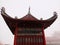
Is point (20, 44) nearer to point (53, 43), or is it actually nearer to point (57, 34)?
point (53, 43)

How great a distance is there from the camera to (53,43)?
23.2 m

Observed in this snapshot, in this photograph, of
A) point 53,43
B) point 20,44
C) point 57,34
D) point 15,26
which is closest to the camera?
point 20,44

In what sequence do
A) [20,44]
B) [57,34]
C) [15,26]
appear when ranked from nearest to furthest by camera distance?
[20,44] < [15,26] < [57,34]

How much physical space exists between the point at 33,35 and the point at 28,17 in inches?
31.2

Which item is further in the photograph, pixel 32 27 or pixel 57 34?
pixel 57 34

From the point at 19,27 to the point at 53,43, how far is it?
18067mm

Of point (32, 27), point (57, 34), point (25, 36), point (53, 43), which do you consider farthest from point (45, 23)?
point (57, 34)

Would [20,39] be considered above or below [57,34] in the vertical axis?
below

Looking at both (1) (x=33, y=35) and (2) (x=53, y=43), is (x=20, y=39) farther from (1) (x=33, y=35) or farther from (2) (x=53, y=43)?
(2) (x=53, y=43)

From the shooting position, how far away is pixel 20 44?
5551 millimetres

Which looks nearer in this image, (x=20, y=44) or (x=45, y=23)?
(x=20, y=44)

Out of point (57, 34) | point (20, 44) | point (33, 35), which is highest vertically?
point (57, 34)

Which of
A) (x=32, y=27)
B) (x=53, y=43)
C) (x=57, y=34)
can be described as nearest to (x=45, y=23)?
(x=32, y=27)

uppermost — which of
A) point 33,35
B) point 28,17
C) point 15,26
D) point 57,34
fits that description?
point 57,34
